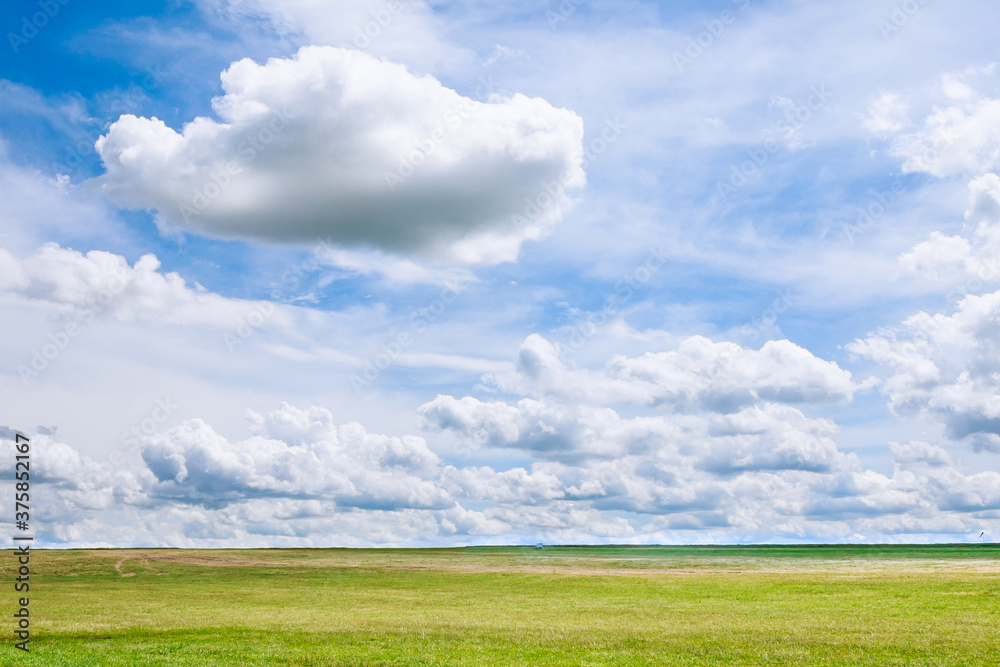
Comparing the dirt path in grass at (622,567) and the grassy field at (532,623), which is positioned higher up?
the grassy field at (532,623)

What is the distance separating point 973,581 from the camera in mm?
53906

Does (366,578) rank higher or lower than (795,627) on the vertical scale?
lower

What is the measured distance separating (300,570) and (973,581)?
7420cm

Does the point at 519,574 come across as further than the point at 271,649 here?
Yes

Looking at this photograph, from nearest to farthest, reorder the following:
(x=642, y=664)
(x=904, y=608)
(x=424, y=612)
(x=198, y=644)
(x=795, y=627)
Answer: (x=642, y=664) → (x=198, y=644) → (x=795, y=627) → (x=904, y=608) → (x=424, y=612)

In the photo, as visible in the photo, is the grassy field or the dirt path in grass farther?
the dirt path in grass

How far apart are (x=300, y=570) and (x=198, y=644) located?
66848 mm

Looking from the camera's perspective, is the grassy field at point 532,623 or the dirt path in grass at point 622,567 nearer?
the grassy field at point 532,623

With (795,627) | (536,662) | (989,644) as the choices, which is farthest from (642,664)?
(989,644)

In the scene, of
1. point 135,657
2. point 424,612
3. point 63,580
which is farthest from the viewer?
point 63,580

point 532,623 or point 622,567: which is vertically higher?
point 532,623

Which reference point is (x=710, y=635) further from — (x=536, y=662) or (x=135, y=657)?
(x=135, y=657)

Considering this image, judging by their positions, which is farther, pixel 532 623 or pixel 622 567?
pixel 622 567

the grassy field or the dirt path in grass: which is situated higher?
the grassy field
